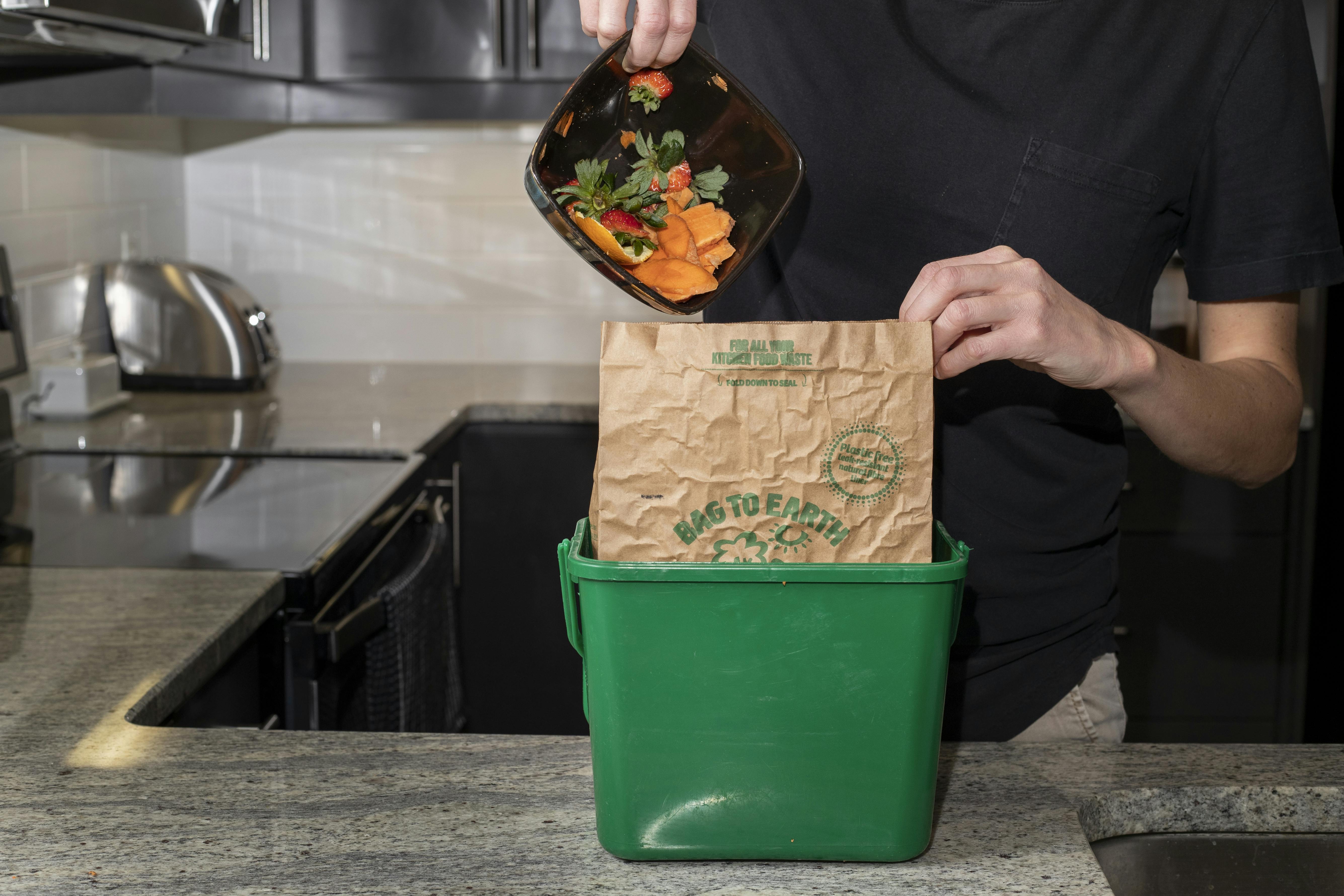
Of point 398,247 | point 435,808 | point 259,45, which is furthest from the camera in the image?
point 398,247

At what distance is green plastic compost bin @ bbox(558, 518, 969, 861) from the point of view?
0.61 m

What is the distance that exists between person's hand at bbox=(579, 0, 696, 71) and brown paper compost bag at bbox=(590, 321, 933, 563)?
11.2 inches

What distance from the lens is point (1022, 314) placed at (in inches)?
27.1

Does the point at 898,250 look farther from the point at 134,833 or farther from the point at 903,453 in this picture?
the point at 134,833

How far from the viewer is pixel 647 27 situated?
0.80 metres

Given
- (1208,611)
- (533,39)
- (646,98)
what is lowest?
(1208,611)

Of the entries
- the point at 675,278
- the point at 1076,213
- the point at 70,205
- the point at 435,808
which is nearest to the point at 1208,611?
the point at 1076,213

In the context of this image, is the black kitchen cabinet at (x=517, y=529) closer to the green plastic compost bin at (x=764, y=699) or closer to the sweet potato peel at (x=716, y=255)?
the sweet potato peel at (x=716, y=255)

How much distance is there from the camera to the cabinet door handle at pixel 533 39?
2.27 m

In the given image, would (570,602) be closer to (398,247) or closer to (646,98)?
(646,98)

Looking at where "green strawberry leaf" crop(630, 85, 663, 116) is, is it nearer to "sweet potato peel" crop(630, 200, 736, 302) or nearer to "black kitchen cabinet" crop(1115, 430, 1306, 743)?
"sweet potato peel" crop(630, 200, 736, 302)

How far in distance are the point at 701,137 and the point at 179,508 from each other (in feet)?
3.19

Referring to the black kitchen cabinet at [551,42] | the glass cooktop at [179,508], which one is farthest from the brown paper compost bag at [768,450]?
the black kitchen cabinet at [551,42]

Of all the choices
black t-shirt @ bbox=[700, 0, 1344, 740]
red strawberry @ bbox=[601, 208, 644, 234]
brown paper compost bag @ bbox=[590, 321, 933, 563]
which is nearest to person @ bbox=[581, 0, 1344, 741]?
black t-shirt @ bbox=[700, 0, 1344, 740]
